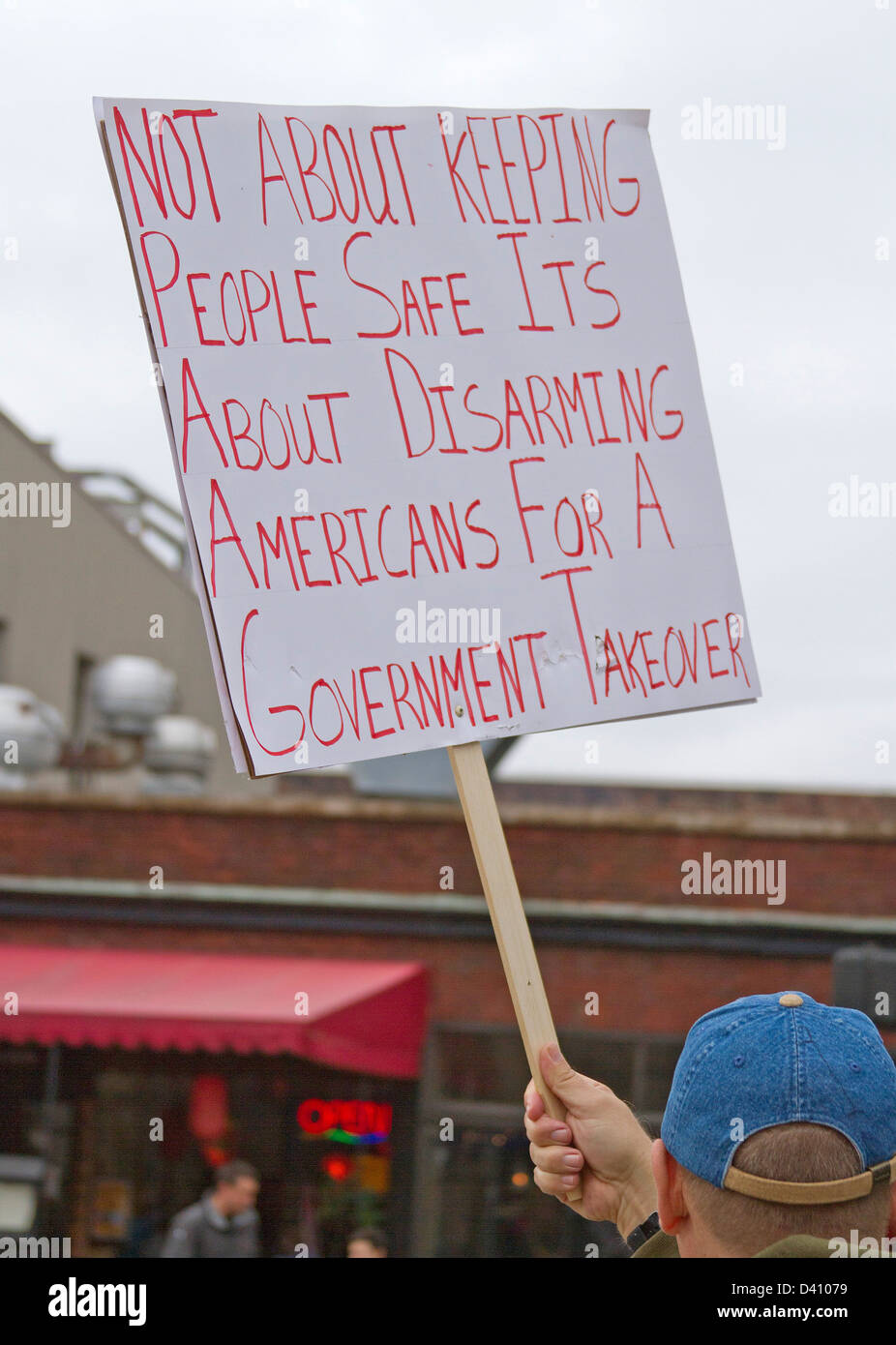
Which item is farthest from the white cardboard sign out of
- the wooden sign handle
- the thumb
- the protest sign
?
the thumb

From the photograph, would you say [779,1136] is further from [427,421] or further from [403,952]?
[403,952]

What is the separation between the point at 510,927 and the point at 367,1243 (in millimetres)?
6391

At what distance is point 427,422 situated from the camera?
7.32 ft

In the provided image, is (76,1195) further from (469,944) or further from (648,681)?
(648,681)

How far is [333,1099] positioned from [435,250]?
30.7ft

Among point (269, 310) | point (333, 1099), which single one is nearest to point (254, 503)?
point (269, 310)

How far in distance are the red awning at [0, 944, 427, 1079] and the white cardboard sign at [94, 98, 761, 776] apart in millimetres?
7586

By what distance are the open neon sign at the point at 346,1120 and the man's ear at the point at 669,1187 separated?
9678 mm

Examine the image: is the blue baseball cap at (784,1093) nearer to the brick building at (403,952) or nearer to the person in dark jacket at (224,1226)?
the person in dark jacket at (224,1226)

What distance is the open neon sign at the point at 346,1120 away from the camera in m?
10.6

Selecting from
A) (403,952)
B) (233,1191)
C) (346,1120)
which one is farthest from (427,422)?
(403,952)

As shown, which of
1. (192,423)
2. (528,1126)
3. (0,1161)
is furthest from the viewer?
(0,1161)

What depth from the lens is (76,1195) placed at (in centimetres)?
1073

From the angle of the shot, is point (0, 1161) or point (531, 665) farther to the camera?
point (0, 1161)
